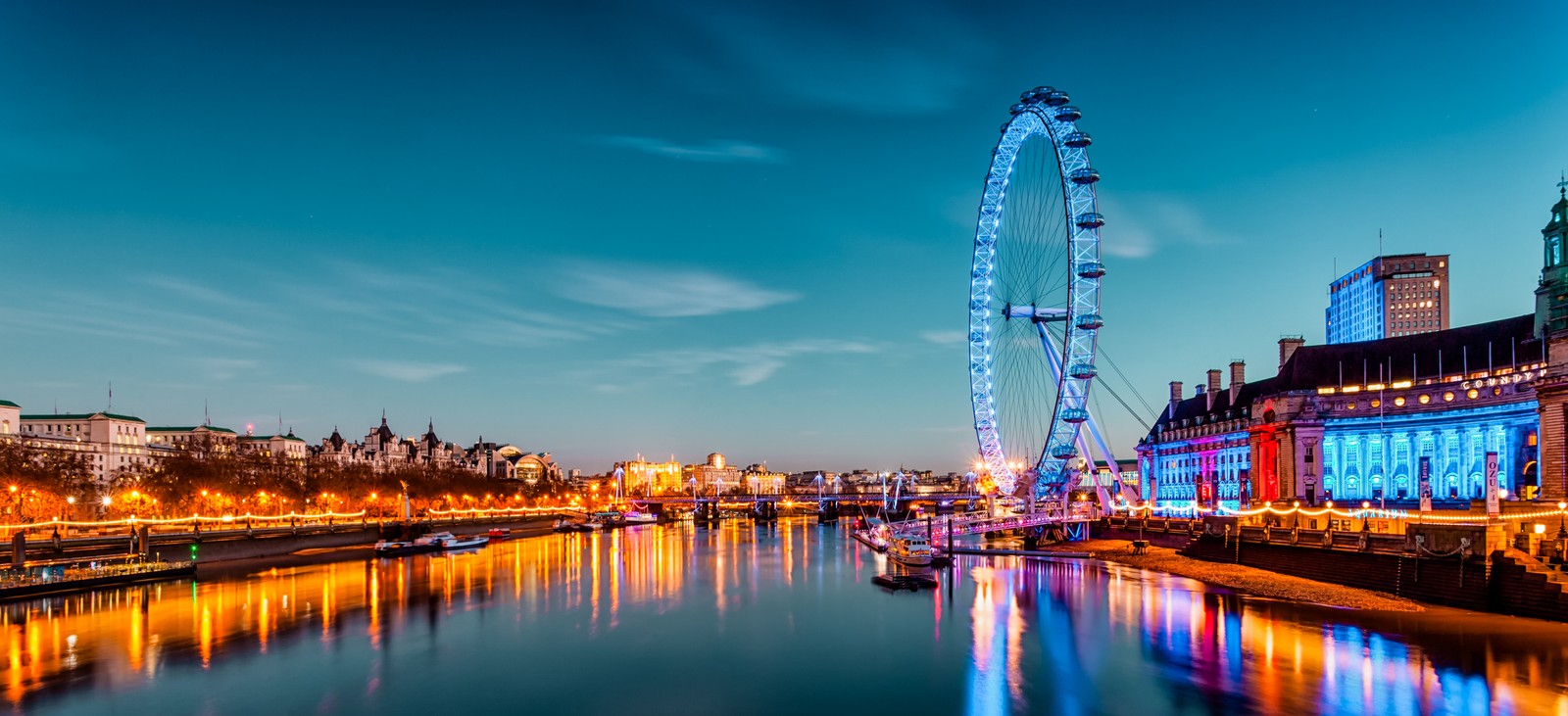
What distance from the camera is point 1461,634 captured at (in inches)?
1400

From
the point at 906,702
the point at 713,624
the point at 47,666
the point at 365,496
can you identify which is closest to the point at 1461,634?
the point at 906,702

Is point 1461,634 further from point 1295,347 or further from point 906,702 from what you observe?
point 1295,347

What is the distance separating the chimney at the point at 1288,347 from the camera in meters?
98.3

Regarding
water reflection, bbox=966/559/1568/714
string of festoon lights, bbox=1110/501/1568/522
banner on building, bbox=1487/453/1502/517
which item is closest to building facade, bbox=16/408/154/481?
string of festoon lights, bbox=1110/501/1568/522

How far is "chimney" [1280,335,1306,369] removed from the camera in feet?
323

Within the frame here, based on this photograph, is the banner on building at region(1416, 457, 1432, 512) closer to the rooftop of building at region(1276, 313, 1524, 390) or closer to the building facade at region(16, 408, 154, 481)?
the rooftop of building at region(1276, 313, 1524, 390)

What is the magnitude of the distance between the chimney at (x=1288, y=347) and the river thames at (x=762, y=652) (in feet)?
162

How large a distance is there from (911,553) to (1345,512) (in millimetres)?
27659

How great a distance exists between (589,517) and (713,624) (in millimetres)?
115929

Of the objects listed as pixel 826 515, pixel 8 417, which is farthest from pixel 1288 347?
pixel 8 417

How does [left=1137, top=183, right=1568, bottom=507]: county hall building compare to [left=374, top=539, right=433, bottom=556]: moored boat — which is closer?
[left=1137, top=183, right=1568, bottom=507]: county hall building

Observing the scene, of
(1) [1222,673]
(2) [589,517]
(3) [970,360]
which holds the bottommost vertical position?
(2) [589,517]

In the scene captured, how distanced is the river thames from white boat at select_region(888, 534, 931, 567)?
9.92 meters

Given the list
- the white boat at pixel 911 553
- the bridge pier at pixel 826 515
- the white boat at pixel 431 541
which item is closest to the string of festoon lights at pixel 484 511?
the white boat at pixel 431 541
